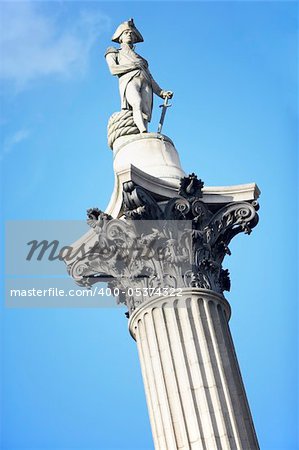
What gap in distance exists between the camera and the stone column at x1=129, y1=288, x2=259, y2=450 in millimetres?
26141

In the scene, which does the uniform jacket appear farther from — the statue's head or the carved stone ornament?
the carved stone ornament

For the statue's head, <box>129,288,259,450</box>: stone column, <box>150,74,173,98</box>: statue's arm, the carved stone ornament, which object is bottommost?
<box>129,288,259,450</box>: stone column

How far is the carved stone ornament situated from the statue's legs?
472 centimetres

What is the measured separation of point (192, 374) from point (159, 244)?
3869 mm

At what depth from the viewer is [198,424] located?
26.1 meters

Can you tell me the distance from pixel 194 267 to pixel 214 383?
139 inches

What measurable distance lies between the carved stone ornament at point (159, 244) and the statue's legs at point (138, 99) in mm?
4717

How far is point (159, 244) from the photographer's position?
29172 millimetres

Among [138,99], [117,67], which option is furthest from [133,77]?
[138,99]

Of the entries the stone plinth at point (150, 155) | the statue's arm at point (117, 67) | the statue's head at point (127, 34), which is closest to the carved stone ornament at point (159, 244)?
the stone plinth at point (150, 155)

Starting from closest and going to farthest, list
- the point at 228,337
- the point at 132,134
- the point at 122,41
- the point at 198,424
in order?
the point at 198,424, the point at 228,337, the point at 132,134, the point at 122,41

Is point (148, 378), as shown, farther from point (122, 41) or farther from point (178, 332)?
point (122, 41)

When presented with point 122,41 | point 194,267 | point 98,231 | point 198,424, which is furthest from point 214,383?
point 122,41

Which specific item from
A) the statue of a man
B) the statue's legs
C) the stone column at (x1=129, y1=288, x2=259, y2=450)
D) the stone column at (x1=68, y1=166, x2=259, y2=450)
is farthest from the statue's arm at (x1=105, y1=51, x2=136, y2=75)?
the stone column at (x1=129, y1=288, x2=259, y2=450)
